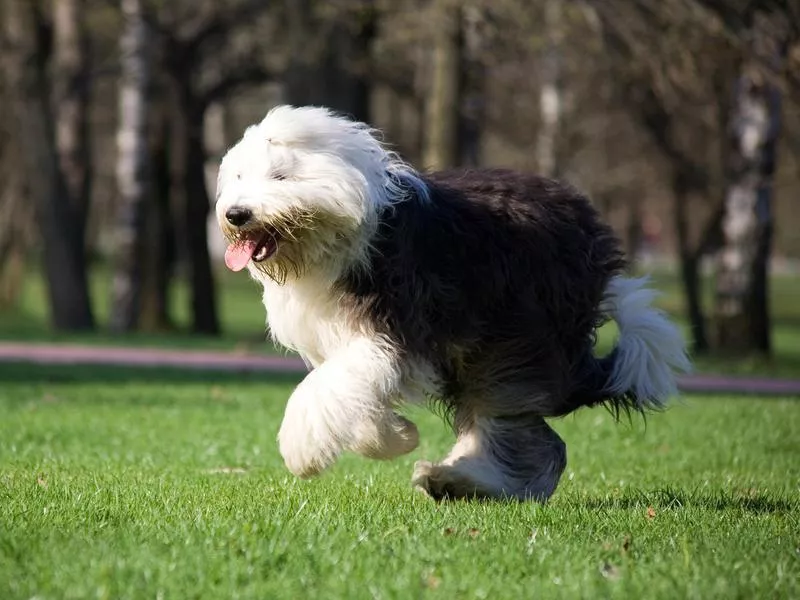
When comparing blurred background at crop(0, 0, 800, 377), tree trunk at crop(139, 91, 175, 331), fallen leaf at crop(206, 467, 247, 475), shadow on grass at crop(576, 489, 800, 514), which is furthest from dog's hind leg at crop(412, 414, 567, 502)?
tree trunk at crop(139, 91, 175, 331)

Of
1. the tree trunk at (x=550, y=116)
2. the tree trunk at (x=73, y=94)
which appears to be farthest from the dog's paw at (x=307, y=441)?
the tree trunk at (x=550, y=116)

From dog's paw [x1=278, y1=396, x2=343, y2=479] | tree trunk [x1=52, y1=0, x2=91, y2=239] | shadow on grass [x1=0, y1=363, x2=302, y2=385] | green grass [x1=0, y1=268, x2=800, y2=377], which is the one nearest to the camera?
dog's paw [x1=278, y1=396, x2=343, y2=479]

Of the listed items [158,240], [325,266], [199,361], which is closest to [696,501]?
[325,266]

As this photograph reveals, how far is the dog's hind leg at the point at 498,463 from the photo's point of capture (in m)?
6.60

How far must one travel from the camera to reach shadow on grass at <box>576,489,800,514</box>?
6812 millimetres

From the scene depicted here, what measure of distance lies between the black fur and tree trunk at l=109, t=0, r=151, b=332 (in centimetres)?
1625

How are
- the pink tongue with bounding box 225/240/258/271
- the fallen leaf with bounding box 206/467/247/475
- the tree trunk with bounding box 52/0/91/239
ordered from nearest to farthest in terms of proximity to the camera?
the pink tongue with bounding box 225/240/258/271
the fallen leaf with bounding box 206/467/247/475
the tree trunk with bounding box 52/0/91/239

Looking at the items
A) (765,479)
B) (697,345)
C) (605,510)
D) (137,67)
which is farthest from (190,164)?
(605,510)

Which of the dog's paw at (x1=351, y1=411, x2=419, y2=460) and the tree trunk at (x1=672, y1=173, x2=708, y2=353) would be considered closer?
the dog's paw at (x1=351, y1=411, x2=419, y2=460)

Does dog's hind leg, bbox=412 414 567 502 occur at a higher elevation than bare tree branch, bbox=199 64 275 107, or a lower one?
higher

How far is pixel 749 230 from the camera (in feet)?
66.1

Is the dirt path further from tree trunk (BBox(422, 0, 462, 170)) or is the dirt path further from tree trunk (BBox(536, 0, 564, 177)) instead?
tree trunk (BBox(536, 0, 564, 177))

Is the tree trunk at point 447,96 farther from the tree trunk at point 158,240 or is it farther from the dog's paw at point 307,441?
the dog's paw at point 307,441

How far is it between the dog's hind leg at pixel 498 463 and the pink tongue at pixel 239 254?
1.29 metres
